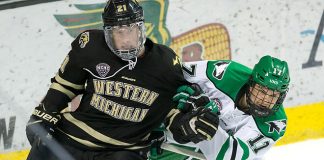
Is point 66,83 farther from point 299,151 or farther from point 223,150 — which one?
point 299,151

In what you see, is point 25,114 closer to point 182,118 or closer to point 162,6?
point 162,6

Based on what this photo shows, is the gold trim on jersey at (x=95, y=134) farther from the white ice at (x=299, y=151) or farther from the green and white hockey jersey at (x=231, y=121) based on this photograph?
the white ice at (x=299, y=151)

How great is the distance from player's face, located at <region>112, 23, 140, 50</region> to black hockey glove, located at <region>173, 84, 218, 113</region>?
29cm

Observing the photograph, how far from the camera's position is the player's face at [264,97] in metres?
2.65

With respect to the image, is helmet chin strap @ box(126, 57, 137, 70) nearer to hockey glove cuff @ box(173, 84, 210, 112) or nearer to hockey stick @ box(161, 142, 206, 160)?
hockey glove cuff @ box(173, 84, 210, 112)

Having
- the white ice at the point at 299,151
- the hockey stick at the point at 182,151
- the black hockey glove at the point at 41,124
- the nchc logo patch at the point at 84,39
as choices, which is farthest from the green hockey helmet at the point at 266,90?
the white ice at the point at 299,151

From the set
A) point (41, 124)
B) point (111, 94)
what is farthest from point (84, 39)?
point (41, 124)

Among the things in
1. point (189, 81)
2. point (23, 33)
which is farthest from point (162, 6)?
point (189, 81)

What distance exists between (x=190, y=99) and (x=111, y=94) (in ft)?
1.11

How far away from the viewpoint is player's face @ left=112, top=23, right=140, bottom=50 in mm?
2426

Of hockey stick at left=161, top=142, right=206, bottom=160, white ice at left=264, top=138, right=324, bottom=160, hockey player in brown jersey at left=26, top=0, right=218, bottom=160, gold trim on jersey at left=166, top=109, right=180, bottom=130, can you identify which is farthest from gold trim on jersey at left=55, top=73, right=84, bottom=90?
white ice at left=264, top=138, right=324, bottom=160

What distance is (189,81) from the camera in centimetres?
267

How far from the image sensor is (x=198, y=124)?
2449 mm

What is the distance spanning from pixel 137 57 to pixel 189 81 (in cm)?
30
